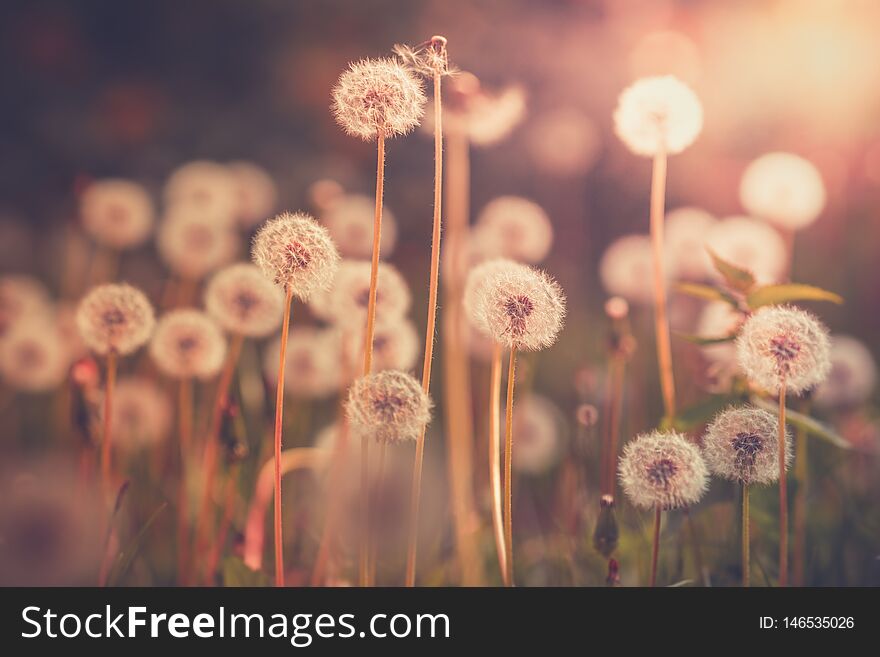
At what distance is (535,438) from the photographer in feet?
4.18

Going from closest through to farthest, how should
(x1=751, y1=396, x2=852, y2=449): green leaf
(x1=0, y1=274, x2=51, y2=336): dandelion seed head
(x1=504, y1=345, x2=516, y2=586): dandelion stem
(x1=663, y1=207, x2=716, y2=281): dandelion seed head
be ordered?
(x1=504, y1=345, x2=516, y2=586): dandelion stem → (x1=751, y1=396, x2=852, y2=449): green leaf → (x1=0, y1=274, x2=51, y2=336): dandelion seed head → (x1=663, y1=207, x2=716, y2=281): dandelion seed head

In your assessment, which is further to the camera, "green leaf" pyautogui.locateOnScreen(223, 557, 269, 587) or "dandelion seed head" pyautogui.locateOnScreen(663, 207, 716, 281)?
"dandelion seed head" pyautogui.locateOnScreen(663, 207, 716, 281)

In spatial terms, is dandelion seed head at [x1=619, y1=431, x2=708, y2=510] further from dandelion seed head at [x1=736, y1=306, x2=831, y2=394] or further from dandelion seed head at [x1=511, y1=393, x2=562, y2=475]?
dandelion seed head at [x1=511, y1=393, x2=562, y2=475]

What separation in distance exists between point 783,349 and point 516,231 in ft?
1.94

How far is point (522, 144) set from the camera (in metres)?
1.97

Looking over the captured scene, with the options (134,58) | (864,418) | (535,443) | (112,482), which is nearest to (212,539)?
(112,482)

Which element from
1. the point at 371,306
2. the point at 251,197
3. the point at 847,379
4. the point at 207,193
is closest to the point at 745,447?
the point at 371,306

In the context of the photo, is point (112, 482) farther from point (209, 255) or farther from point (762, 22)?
point (762, 22)

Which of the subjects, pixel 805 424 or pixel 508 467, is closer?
pixel 508 467

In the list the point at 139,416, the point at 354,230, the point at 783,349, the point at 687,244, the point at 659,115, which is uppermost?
the point at 687,244

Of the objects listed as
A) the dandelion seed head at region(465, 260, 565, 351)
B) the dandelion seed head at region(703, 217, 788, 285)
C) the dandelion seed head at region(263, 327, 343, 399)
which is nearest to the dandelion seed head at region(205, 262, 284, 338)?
the dandelion seed head at region(263, 327, 343, 399)

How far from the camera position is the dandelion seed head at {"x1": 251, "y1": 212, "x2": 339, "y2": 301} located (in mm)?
595

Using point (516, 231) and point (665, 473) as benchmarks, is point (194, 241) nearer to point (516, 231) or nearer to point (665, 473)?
point (516, 231)

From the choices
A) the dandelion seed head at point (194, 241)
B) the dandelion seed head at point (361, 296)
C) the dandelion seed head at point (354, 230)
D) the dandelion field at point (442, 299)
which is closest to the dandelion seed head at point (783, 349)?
the dandelion field at point (442, 299)
